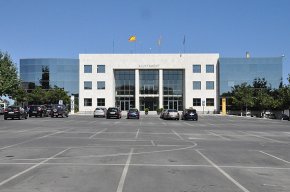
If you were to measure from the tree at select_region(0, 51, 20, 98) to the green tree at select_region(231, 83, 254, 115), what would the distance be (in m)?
41.5

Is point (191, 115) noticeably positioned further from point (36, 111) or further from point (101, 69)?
point (101, 69)

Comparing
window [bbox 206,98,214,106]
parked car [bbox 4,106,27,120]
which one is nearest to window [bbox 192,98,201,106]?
window [bbox 206,98,214,106]

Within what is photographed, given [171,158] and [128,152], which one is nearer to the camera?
[171,158]

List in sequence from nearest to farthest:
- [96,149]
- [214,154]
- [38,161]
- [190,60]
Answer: [38,161] → [214,154] → [96,149] → [190,60]

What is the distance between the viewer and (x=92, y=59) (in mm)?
97250

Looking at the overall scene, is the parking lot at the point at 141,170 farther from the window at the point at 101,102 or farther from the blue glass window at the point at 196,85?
the window at the point at 101,102

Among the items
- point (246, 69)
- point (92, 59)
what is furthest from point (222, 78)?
point (92, 59)

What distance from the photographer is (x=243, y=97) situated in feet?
286

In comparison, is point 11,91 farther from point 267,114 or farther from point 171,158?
point 171,158

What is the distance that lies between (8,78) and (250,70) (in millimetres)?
49079

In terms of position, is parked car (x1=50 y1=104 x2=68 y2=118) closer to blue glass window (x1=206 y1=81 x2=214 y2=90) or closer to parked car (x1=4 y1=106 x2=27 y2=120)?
parked car (x1=4 y1=106 x2=27 y2=120)

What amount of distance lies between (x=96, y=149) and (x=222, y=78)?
8123cm

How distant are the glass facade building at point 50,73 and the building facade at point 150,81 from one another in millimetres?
11763

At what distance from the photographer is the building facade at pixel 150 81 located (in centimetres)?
9588
